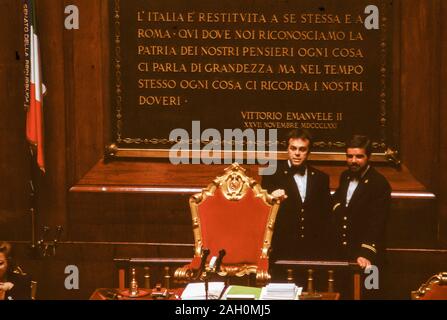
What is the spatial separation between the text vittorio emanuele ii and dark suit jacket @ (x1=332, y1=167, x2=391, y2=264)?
1442 millimetres

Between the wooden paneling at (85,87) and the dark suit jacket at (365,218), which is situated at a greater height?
the wooden paneling at (85,87)

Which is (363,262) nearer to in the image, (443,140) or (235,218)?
(235,218)

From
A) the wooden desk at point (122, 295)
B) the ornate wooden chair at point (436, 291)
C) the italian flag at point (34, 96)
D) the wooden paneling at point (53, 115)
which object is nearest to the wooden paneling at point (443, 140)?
the ornate wooden chair at point (436, 291)

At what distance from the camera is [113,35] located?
26.4 feet

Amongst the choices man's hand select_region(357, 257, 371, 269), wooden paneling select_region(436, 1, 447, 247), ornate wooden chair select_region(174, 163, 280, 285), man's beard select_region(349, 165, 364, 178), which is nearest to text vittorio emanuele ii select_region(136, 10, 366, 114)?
wooden paneling select_region(436, 1, 447, 247)

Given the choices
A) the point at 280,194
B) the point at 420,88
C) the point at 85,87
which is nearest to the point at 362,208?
the point at 280,194

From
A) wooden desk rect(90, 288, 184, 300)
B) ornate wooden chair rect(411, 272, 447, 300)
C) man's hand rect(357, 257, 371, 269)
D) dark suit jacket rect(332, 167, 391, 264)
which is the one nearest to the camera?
ornate wooden chair rect(411, 272, 447, 300)

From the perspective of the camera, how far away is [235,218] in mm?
6805

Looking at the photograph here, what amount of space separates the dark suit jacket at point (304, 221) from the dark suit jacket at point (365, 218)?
0.44 feet

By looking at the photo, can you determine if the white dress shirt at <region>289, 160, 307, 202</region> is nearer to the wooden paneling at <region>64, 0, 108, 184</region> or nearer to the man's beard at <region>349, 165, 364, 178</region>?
the man's beard at <region>349, 165, 364, 178</region>

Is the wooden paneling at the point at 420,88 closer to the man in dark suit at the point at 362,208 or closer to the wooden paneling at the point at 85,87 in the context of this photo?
the man in dark suit at the point at 362,208

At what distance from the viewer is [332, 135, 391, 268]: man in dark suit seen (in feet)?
21.8

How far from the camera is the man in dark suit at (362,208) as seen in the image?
21.8 ft
